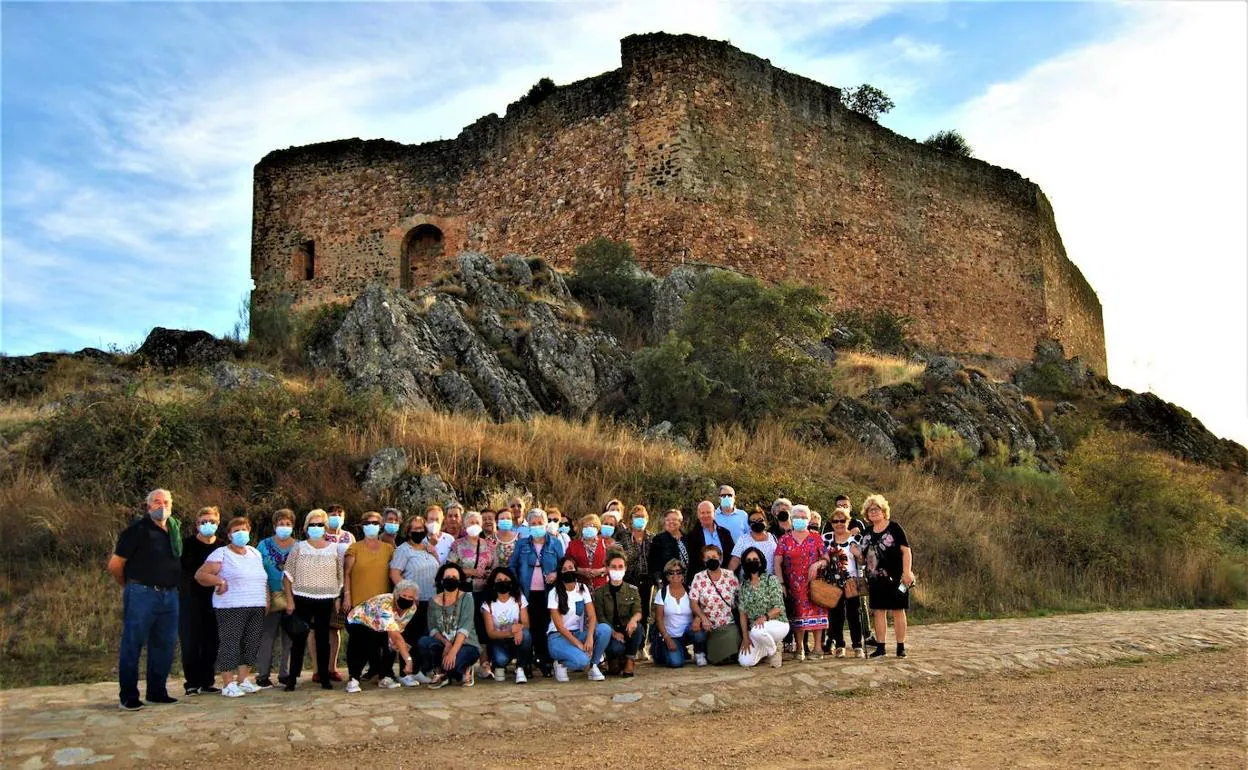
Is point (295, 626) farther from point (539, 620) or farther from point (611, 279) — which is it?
point (611, 279)

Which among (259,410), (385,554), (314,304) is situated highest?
(314,304)

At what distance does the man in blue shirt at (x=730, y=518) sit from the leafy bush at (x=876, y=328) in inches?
567

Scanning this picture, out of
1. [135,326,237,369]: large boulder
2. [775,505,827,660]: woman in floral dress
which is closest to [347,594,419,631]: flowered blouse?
A: [775,505,827,660]: woman in floral dress

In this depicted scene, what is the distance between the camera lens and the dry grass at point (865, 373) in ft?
64.7

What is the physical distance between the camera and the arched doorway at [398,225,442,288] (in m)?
26.3

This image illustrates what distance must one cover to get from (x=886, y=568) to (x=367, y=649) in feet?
13.1

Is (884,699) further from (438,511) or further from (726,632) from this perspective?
(438,511)

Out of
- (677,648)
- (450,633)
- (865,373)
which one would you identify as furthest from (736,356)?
(450,633)

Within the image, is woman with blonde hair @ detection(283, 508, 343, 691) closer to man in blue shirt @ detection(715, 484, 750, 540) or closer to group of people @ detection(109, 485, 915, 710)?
group of people @ detection(109, 485, 915, 710)

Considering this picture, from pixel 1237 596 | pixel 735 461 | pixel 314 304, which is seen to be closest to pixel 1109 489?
pixel 1237 596

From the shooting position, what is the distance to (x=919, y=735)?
6.24 m

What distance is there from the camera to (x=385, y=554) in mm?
8016

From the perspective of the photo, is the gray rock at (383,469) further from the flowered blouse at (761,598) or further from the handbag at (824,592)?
the handbag at (824,592)

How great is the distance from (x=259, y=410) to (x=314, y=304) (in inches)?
574
